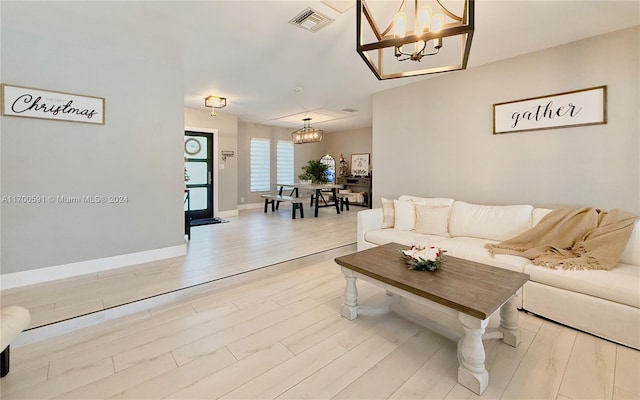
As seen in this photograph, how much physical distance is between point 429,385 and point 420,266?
75 centimetres

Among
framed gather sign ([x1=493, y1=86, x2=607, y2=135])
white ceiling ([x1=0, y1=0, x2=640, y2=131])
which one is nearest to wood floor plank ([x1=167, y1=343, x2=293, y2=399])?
white ceiling ([x1=0, y1=0, x2=640, y2=131])

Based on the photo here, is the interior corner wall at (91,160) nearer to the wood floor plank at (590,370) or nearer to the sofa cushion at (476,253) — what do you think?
the sofa cushion at (476,253)

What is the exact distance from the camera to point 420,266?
2.05m

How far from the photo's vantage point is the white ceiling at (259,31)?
7.67 feet

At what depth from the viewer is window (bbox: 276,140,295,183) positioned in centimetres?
869

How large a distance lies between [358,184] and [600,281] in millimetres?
6814

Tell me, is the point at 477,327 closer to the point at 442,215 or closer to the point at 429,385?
the point at 429,385

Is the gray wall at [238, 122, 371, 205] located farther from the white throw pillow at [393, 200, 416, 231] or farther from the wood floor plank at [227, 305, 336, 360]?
the wood floor plank at [227, 305, 336, 360]

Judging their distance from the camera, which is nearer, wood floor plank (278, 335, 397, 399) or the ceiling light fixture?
wood floor plank (278, 335, 397, 399)

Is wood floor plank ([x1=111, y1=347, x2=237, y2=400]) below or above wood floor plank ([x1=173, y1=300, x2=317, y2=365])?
below

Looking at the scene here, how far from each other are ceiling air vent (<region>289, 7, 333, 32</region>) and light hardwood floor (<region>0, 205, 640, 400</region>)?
2.53m

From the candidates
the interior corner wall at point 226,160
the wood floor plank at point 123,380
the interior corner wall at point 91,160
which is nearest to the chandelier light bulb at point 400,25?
the wood floor plank at point 123,380

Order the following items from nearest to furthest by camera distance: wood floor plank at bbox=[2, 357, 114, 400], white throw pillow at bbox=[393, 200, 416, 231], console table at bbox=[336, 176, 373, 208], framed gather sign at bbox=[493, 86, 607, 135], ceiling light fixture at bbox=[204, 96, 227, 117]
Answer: wood floor plank at bbox=[2, 357, 114, 400], framed gather sign at bbox=[493, 86, 607, 135], white throw pillow at bbox=[393, 200, 416, 231], ceiling light fixture at bbox=[204, 96, 227, 117], console table at bbox=[336, 176, 373, 208]

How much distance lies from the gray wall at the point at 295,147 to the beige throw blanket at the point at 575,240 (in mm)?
6301
